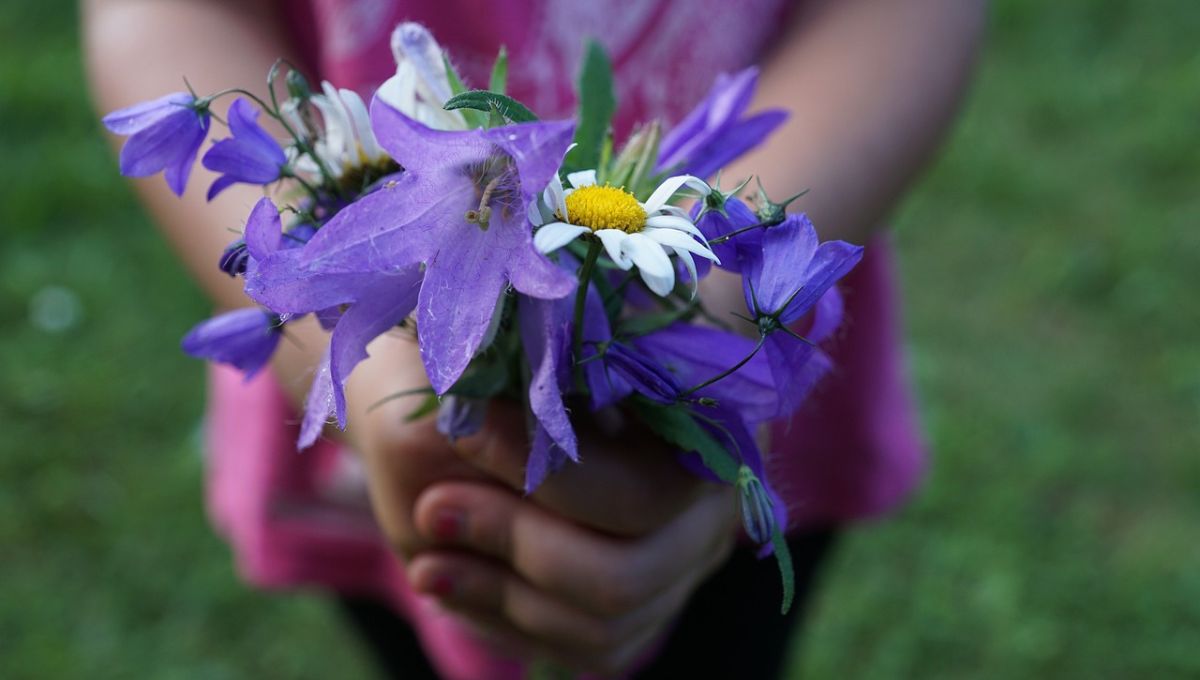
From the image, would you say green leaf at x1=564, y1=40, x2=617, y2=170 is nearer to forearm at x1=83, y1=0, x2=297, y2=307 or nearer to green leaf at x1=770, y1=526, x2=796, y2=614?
green leaf at x1=770, y1=526, x2=796, y2=614

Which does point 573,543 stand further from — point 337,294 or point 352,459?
point 352,459

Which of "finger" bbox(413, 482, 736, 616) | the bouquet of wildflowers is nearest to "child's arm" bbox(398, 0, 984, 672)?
"finger" bbox(413, 482, 736, 616)

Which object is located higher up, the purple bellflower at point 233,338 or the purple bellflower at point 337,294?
the purple bellflower at point 337,294

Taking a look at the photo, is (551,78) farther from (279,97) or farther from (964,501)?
(964,501)

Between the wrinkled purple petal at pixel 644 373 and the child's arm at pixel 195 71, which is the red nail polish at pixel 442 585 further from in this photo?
the wrinkled purple petal at pixel 644 373

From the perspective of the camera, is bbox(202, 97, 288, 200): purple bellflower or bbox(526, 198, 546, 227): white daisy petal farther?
bbox(202, 97, 288, 200): purple bellflower

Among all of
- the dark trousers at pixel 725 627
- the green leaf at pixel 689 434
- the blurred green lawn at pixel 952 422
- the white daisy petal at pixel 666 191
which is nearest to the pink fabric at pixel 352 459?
the dark trousers at pixel 725 627

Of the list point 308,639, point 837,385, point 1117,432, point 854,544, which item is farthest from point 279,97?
point 1117,432
